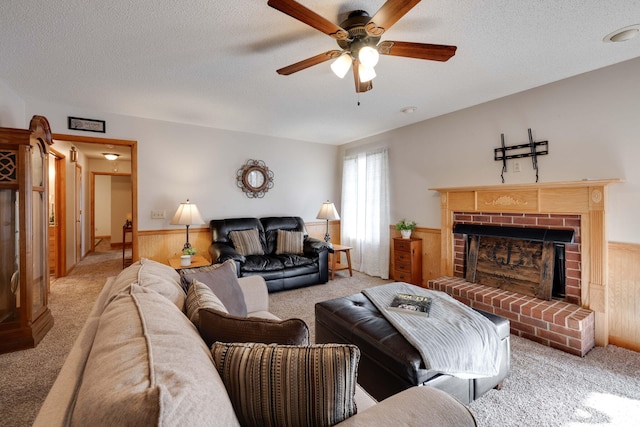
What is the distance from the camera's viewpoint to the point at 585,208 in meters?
2.47

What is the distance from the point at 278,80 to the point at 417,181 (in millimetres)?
2444

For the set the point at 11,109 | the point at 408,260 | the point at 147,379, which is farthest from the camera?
the point at 408,260

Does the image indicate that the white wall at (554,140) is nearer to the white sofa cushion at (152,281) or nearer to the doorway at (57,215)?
the white sofa cushion at (152,281)

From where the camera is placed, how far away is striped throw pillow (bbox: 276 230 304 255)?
4.32 metres

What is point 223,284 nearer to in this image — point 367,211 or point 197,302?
point 197,302

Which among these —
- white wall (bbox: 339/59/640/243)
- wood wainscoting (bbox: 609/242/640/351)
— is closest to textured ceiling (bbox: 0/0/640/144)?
white wall (bbox: 339/59/640/243)

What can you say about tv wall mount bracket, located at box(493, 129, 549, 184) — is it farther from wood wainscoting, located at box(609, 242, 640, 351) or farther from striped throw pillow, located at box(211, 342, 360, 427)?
striped throw pillow, located at box(211, 342, 360, 427)

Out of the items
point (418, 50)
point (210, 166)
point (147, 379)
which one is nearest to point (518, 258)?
point (418, 50)

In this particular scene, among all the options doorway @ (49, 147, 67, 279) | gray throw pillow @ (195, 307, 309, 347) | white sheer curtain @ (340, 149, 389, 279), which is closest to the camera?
gray throw pillow @ (195, 307, 309, 347)

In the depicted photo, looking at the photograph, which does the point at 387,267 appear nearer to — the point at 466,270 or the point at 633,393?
the point at 466,270

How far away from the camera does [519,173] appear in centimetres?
304

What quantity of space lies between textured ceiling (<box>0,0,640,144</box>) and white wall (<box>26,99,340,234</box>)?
1.11 feet

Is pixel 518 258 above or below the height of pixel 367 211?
below

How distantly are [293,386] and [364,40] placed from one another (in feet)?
6.29
